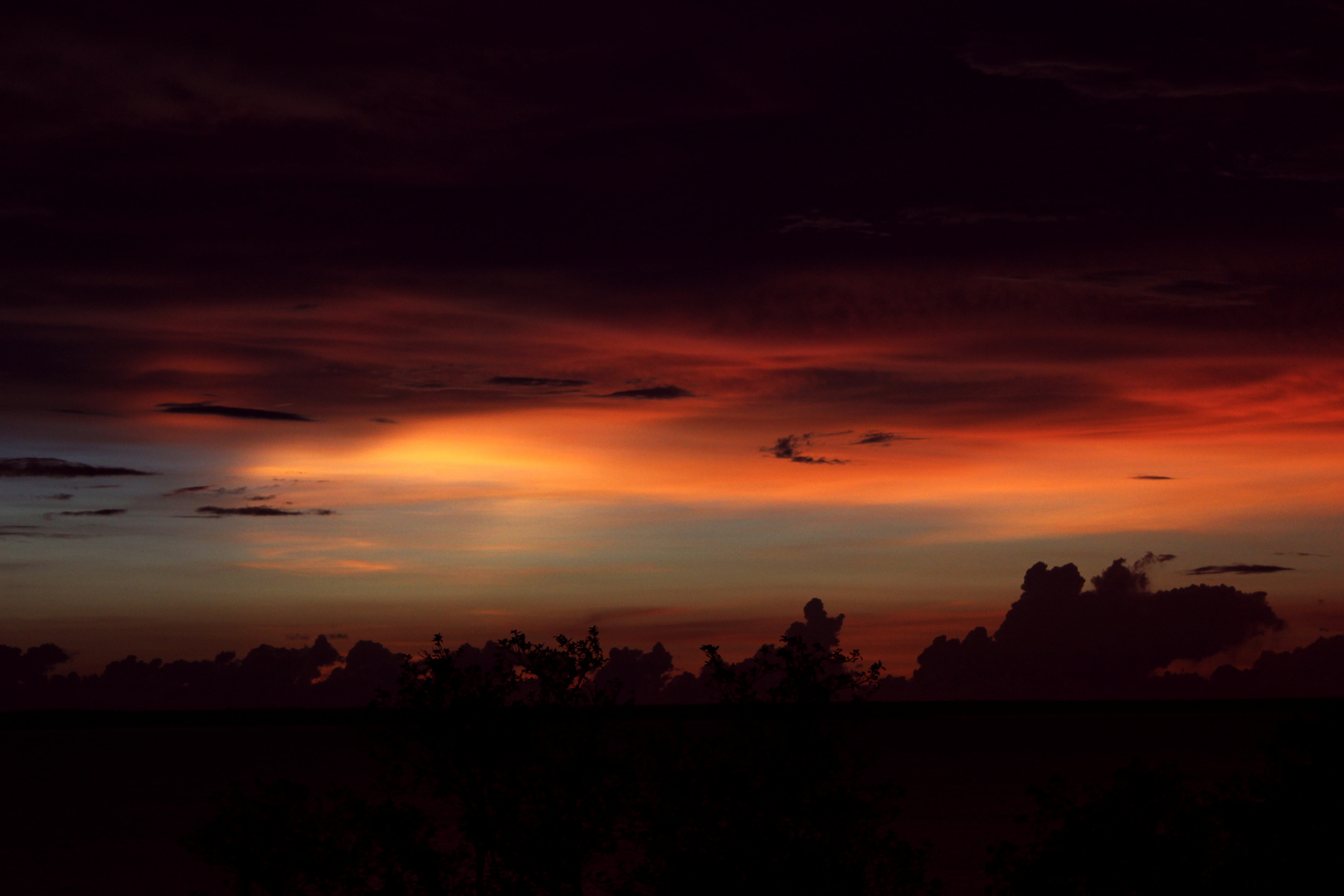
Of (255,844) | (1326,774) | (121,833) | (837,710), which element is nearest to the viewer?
(837,710)

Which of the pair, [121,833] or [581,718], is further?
[121,833]

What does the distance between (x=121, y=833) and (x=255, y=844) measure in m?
123

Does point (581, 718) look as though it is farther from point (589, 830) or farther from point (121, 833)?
point (121, 833)

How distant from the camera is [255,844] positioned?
49.0m

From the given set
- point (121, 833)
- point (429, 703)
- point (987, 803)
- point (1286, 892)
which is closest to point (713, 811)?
point (429, 703)

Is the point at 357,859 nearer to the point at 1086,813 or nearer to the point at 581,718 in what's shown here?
the point at 581,718

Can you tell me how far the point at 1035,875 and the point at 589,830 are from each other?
11509 millimetres

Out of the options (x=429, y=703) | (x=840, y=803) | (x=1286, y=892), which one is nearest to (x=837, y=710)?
(x=840, y=803)

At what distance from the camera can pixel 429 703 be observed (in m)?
32.3

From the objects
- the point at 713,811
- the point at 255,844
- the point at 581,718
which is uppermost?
the point at 581,718

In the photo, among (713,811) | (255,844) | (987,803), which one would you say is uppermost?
(713,811)

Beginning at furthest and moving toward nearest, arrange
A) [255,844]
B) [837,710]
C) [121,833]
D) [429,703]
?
[121,833]
[255,844]
[429,703]
[837,710]

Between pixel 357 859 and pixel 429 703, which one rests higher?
pixel 429 703

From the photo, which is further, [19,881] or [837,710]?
[19,881]
